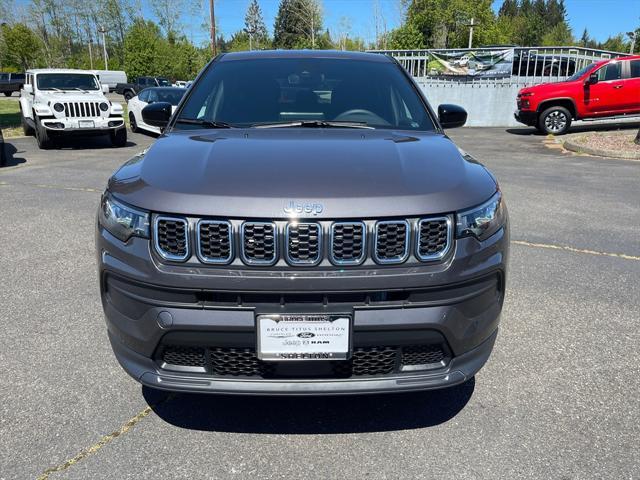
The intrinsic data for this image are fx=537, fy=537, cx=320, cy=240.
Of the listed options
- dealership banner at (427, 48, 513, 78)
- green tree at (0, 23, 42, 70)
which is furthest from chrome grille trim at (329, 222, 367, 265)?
green tree at (0, 23, 42, 70)

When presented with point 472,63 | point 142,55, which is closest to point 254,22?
point 142,55

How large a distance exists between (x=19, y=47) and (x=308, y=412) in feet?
204

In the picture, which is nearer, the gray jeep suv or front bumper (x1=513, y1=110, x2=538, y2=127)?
the gray jeep suv

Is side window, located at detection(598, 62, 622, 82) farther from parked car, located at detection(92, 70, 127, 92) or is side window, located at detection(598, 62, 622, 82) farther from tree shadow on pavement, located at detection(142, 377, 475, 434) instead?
parked car, located at detection(92, 70, 127, 92)

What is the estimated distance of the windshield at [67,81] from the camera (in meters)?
13.2

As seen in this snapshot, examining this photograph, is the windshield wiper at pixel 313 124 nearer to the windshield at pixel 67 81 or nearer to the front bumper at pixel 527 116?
the windshield at pixel 67 81

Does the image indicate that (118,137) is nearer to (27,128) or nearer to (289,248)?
(27,128)

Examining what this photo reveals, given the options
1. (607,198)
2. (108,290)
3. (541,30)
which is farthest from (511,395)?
(541,30)

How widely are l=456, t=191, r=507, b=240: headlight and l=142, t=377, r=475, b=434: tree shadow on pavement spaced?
2.92 ft

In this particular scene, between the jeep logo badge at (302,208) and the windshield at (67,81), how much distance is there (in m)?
13.3

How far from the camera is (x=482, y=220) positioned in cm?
222

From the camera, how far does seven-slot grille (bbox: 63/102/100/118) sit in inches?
497

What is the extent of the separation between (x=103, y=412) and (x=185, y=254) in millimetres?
1090

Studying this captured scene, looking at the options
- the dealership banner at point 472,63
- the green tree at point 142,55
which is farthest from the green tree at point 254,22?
the dealership banner at point 472,63
